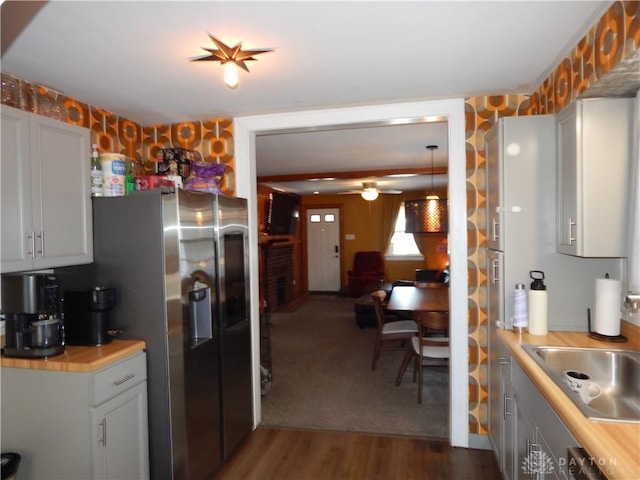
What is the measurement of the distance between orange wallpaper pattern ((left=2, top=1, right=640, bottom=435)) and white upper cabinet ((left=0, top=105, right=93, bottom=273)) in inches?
14.3

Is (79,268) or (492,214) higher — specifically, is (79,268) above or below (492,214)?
below

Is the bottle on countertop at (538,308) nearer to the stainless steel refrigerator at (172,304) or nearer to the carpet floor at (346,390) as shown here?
the carpet floor at (346,390)

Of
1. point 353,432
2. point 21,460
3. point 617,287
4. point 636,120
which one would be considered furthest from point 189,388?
point 636,120

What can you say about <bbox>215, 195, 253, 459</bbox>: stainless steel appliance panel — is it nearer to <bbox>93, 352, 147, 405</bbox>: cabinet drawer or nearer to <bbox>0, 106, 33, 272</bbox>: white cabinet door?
<bbox>93, 352, 147, 405</bbox>: cabinet drawer

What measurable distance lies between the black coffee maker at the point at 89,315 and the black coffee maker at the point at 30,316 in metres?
0.16

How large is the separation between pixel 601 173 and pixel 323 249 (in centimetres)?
792

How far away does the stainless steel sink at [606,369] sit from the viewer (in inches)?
64.9

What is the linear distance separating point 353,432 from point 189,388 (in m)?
1.41

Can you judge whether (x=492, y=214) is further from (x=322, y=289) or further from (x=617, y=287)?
(x=322, y=289)

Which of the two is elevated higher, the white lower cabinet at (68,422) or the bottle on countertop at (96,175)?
the bottle on countertop at (96,175)

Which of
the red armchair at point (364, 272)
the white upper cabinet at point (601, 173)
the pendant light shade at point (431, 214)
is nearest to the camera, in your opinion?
the white upper cabinet at point (601, 173)

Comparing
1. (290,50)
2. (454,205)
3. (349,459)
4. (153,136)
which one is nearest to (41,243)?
(153,136)

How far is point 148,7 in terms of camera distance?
5.14 ft

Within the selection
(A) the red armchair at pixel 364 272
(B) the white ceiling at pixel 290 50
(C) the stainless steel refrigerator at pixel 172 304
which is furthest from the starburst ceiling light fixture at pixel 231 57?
(A) the red armchair at pixel 364 272
